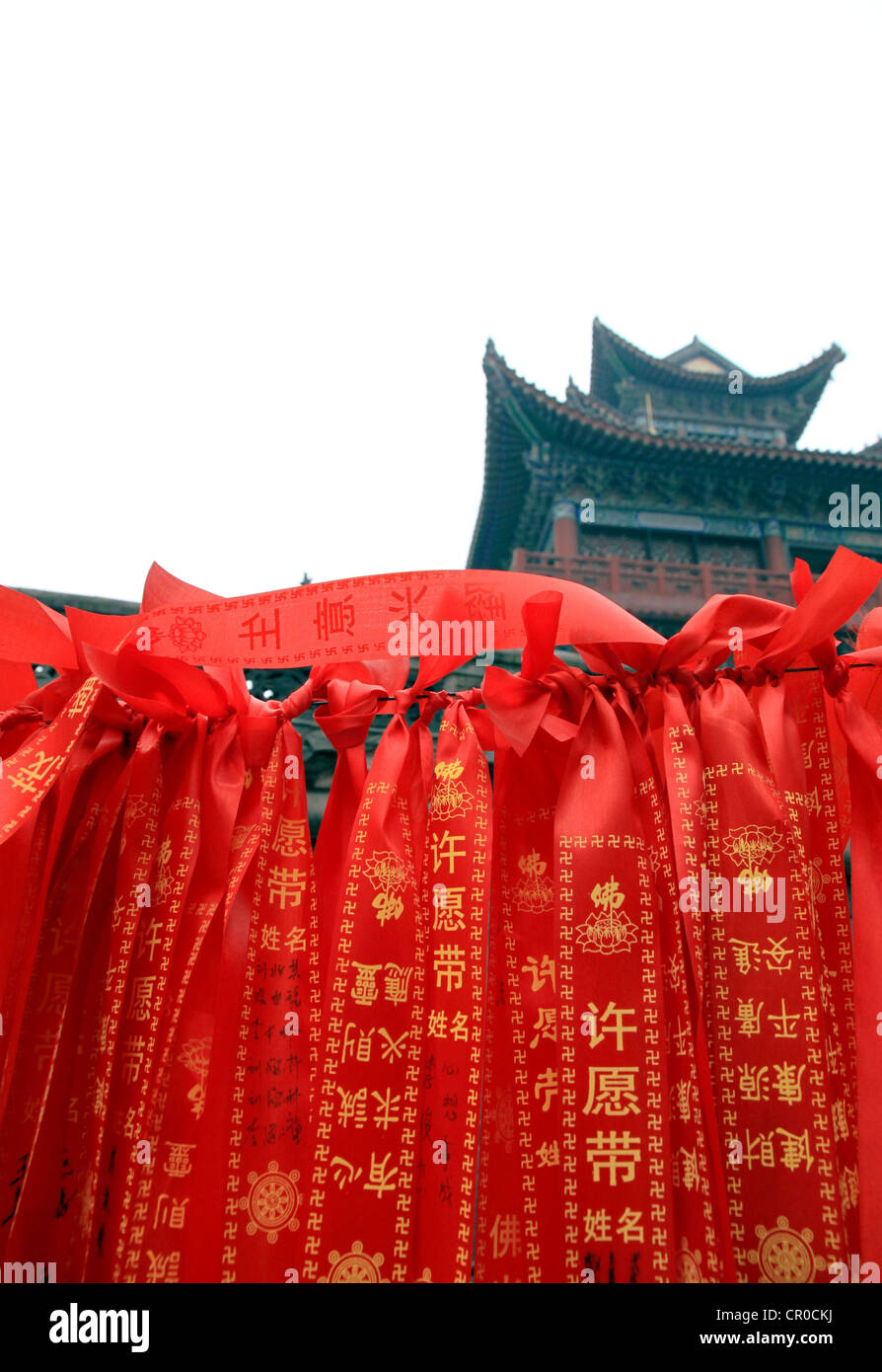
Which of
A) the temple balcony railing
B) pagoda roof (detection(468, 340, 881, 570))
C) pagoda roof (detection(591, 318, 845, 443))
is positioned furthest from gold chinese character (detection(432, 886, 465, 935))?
pagoda roof (detection(591, 318, 845, 443))

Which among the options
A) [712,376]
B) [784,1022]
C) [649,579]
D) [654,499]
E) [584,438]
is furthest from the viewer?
[712,376]

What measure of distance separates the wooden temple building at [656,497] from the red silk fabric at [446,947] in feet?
24.5

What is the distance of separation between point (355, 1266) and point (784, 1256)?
1.47 feet

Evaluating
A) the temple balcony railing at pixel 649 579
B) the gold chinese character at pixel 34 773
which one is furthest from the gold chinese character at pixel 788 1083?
the temple balcony railing at pixel 649 579

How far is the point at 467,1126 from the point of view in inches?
35.6

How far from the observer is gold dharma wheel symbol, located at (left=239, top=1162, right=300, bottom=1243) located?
3.00ft

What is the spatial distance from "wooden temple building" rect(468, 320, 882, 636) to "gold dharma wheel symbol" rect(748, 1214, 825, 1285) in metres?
7.81

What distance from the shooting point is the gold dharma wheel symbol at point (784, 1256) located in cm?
83

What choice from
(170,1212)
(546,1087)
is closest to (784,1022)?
(546,1087)

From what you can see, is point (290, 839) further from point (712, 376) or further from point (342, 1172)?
point (712, 376)

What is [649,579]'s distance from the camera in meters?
8.67

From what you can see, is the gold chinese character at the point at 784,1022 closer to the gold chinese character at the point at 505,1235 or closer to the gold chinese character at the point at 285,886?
the gold chinese character at the point at 505,1235

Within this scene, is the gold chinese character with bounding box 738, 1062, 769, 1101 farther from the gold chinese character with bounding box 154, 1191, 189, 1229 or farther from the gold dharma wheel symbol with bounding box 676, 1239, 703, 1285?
the gold chinese character with bounding box 154, 1191, 189, 1229

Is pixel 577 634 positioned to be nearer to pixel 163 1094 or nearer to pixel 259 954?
pixel 259 954
